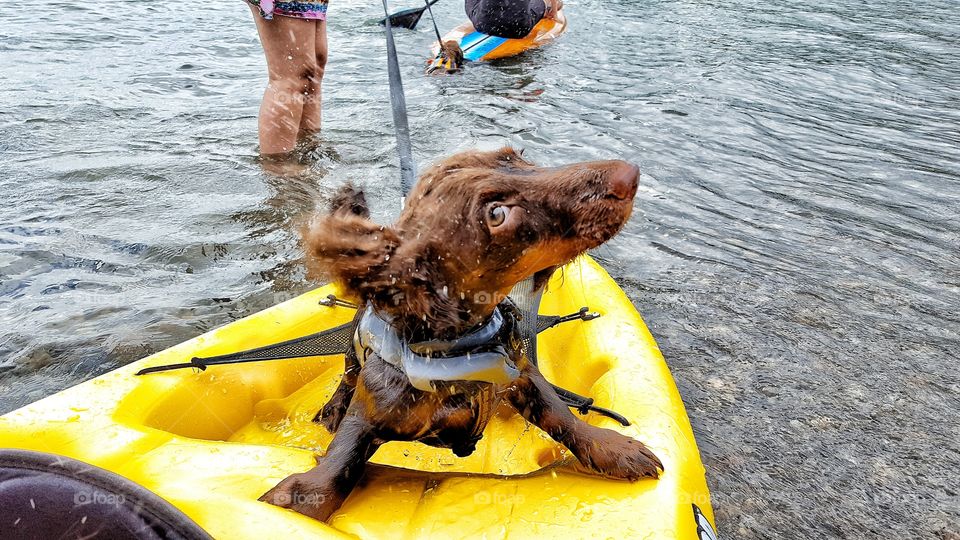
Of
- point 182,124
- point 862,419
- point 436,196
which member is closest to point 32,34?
point 182,124

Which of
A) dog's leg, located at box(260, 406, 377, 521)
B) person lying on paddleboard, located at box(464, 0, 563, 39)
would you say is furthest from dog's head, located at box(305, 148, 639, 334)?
person lying on paddleboard, located at box(464, 0, 563, 39)

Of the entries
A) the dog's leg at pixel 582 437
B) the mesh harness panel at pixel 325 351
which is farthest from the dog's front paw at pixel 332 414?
the dog's leg at pixel 582 437

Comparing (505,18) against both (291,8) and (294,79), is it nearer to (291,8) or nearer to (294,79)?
(294,79)

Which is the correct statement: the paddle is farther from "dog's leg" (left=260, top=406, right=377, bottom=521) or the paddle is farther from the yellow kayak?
"dog's leg" (left=260, top=406, right=377, bottom=521)

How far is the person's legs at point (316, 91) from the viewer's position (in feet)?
14.9

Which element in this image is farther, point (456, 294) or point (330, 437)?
point (330, 437)

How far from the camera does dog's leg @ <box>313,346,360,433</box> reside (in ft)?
6.71

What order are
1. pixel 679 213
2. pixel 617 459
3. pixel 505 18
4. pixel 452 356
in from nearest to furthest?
pixel 452 356 → pixel 617 459 → pixel 679 213 → pixel 505 18

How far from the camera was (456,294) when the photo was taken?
1.54m

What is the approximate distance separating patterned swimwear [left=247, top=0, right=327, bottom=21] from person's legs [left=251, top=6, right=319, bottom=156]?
0.08 m

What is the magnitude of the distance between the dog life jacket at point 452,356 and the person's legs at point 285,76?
297 centimetres

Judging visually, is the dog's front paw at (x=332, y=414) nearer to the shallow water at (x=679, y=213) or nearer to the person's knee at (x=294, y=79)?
the shallow water at (x=679, y=213)

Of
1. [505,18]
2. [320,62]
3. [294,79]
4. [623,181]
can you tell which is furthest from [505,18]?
[623,181]

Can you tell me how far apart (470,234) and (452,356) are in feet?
1.11
